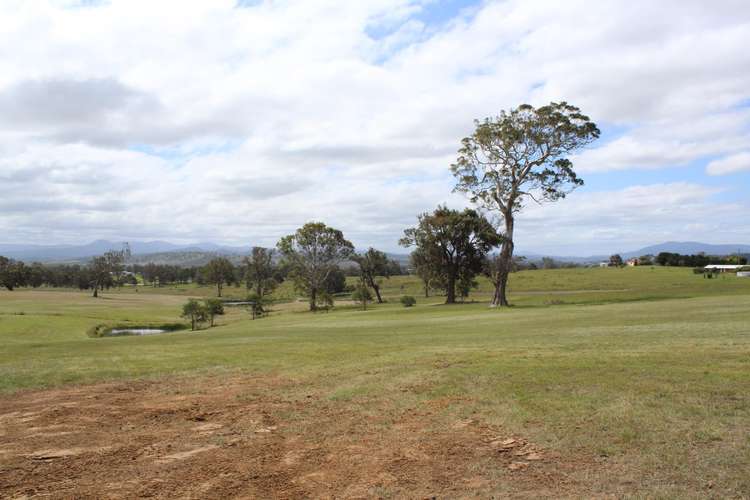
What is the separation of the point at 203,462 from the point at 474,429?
4.85m

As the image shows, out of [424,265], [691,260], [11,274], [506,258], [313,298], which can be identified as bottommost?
[313,298]

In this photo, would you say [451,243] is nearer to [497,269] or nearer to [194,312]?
[497,269]

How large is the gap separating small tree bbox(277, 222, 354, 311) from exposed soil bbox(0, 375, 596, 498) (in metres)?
68.1

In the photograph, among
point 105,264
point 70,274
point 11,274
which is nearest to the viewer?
point 105,264

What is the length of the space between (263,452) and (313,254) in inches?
2892

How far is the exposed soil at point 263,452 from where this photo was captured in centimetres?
773

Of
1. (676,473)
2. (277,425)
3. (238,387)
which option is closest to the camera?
(676,473)

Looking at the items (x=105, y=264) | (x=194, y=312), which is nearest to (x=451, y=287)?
(x=194, y=312)

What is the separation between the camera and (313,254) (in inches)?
3243

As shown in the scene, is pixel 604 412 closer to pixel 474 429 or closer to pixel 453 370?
pixel 474 429

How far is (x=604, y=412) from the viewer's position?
1016 centimetres

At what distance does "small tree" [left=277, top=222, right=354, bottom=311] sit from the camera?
266ft

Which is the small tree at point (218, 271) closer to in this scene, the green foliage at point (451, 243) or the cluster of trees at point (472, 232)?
the cluster of trees at point (472, 232)

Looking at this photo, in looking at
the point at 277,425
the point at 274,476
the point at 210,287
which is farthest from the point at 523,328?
the point at 210,287
